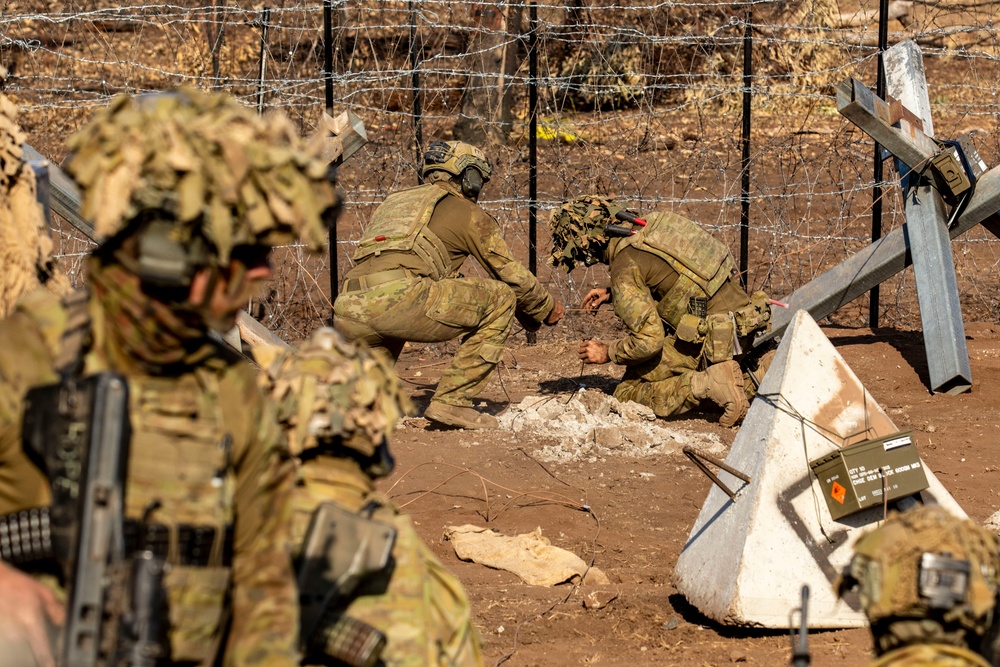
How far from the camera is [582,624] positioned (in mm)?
5062

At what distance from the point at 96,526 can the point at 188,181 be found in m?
0.60

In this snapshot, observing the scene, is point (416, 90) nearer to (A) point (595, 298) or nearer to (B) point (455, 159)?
(B) point (455, 159)

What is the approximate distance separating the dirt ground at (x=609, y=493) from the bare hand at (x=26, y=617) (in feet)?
9.07

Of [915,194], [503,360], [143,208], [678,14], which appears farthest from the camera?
[678,14]

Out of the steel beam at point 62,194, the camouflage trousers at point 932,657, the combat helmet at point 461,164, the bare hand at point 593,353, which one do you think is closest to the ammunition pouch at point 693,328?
the bare hand at point 593,353

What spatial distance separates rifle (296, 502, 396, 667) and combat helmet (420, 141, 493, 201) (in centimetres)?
539

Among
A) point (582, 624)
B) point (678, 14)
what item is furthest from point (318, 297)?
point (678, 14)

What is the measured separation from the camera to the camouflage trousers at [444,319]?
772cm

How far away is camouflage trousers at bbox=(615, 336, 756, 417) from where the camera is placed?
7996mm

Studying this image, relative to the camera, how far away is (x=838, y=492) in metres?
4.67

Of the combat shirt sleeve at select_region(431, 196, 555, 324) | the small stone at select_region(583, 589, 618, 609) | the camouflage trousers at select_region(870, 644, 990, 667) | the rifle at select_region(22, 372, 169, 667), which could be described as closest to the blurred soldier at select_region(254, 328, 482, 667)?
the rifle at select_region(22, 372, 169, 667)

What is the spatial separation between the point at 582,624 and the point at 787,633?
0.80 m

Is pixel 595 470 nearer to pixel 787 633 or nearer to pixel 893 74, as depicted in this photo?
pixel 787 633

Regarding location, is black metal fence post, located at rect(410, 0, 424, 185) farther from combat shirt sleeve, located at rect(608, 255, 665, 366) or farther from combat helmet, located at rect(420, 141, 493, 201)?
combat shirt sleeve, located at rect(608, 255, 665, 366)
